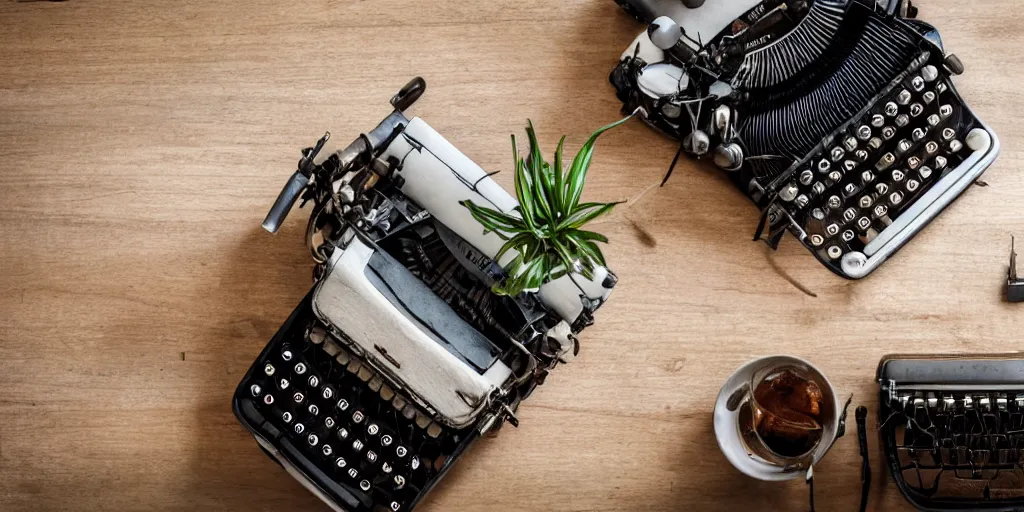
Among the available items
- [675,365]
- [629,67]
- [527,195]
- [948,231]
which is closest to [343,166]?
[527,195]

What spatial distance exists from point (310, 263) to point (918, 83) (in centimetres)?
169

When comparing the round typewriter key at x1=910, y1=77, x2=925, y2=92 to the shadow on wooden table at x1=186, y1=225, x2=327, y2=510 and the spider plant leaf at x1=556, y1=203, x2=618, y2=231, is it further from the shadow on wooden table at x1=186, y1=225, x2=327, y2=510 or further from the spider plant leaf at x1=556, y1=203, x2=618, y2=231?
the shadow on wooden table at x1=186, y1=225, x2=327, y2=510

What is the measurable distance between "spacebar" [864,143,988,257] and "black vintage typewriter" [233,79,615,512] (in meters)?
0.80

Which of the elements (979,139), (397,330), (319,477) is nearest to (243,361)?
(319,477)

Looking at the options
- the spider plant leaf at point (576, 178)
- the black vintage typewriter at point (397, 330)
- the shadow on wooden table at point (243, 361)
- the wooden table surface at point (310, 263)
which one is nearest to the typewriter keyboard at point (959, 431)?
the wooden table surface at point (310, 263)

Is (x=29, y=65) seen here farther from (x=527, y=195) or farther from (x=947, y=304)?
(x=947, y=304)

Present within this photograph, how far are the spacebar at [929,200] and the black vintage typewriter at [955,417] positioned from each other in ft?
1.09

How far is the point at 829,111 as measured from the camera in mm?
2564

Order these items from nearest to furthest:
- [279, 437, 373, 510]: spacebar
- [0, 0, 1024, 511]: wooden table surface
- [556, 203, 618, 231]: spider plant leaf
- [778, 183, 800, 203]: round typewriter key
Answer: [556, 203, 618, 231]: spider plant leaf, [279, 437, 373, 510]: spacebar, [778, 183, 800, 203]: round typewriter key, [0, 0, 1024, 511]: wooden table surface

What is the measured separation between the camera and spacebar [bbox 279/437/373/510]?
7.96 ft

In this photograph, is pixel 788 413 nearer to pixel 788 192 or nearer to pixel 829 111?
pixel 788 192

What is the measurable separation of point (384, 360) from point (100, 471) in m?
0.98

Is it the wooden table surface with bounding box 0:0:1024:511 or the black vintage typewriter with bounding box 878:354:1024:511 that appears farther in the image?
the wooden table surface with bounding box 0:0:1024:511

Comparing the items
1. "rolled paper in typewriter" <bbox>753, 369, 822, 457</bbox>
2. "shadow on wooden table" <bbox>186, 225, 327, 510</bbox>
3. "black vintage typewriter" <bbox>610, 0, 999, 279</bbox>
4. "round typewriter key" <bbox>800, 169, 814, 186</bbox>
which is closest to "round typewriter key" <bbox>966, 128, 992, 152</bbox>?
"black vintage typewriter" <bbox>610, 0, 999, 279</bbox>
